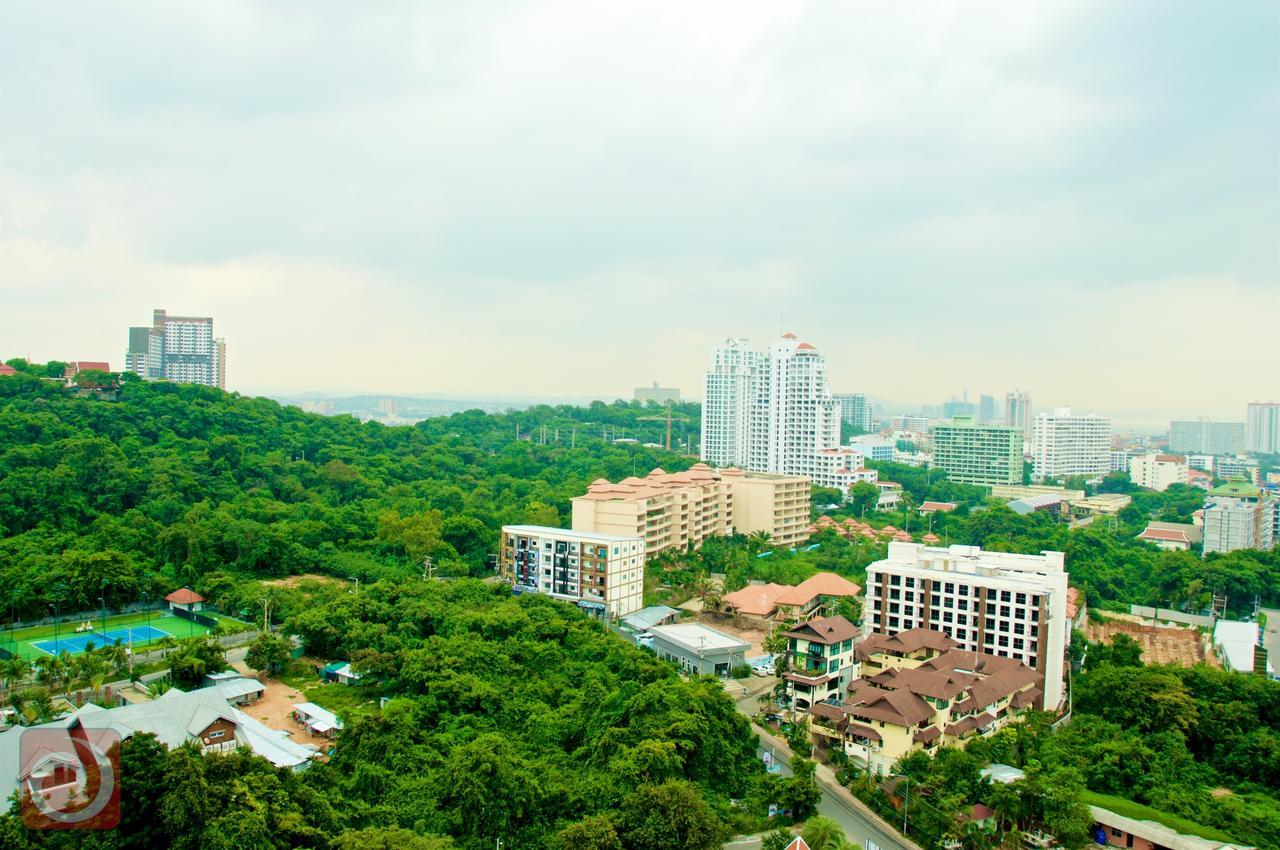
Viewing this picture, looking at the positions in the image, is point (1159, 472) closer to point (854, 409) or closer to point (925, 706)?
point (854, 409)

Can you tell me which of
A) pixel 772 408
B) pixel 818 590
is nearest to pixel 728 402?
pixel 772 408

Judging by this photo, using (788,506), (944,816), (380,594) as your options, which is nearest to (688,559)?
(788,506)

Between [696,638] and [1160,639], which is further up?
[696,638]

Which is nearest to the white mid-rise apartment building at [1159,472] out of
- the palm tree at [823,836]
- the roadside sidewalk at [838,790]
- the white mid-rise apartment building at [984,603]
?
the white mid-rise apartment building at [984,603]

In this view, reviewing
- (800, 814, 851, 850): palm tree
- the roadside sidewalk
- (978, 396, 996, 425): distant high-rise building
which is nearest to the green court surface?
the roadside sidewalk

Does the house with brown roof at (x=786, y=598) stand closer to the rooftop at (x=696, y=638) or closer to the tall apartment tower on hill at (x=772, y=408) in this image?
the rooftop at (x=696, y=638)

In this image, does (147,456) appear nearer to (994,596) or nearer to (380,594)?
(380,594)

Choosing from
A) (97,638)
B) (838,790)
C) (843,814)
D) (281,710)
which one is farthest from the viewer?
(97,638)

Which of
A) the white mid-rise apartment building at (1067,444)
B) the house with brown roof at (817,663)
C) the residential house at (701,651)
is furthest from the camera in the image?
the white mid-rise apartment building at (1067,444)
